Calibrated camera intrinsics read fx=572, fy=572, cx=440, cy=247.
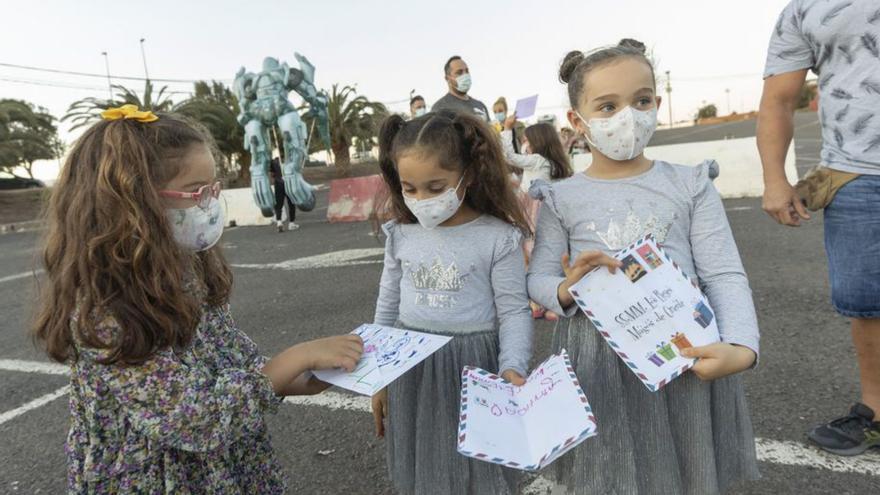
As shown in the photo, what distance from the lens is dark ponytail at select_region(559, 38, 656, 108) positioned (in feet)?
5.24

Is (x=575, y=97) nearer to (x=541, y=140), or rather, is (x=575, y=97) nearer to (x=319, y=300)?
(x=541, y=140)

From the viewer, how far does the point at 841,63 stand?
2004mm

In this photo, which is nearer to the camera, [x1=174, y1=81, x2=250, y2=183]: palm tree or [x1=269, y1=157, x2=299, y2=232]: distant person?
[x1=269, y1=157, x2=299, y2=232]: distant person

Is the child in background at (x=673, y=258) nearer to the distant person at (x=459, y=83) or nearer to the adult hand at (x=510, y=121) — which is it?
the distant person at (x=459, y=83)

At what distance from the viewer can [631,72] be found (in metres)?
1.57

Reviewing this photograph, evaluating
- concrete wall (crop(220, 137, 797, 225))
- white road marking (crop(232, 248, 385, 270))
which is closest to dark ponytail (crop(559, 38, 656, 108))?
white road marking (crop(232, 248, 385, 270))

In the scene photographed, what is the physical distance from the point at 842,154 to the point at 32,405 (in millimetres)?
4167

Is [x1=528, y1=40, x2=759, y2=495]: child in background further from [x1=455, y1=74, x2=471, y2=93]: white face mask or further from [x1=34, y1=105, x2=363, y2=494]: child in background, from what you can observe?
[x1=455, y1=74, x2=471, y2=93]: white face mask

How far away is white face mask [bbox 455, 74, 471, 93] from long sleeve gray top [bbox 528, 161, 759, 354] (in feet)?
11.4

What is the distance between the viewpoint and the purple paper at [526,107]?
558 centimetres

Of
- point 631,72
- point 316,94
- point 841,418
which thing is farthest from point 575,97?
point 316,94

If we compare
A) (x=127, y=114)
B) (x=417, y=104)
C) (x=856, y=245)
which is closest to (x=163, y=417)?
(x=127, y=114)

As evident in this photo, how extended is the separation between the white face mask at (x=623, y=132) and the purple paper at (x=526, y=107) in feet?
13.2

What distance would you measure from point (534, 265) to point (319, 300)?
11.9ft
